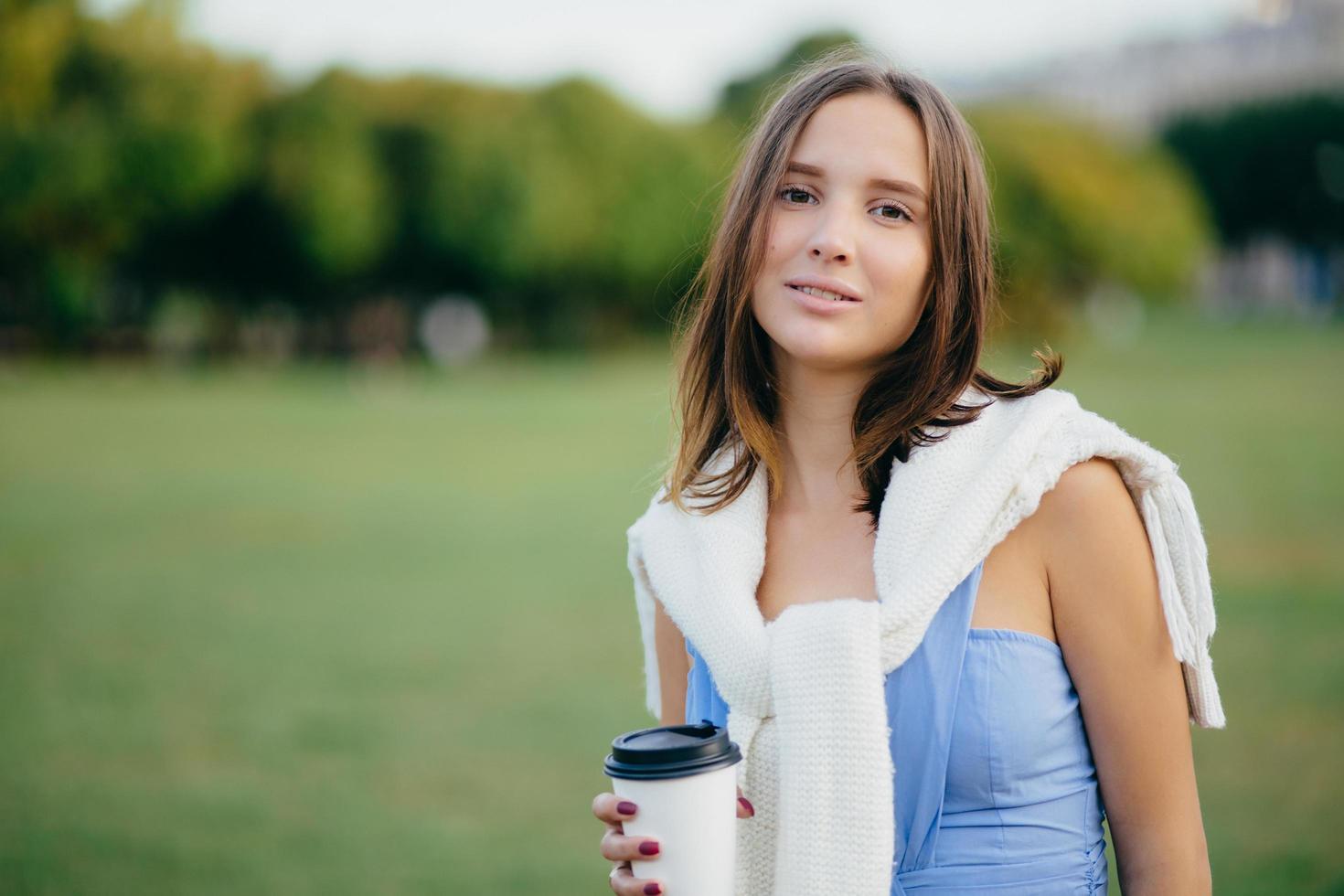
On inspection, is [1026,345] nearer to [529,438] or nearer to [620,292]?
[620,292]

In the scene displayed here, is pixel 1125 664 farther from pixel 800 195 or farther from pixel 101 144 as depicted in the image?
pixel 101 144

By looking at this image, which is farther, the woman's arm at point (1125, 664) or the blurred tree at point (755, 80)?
the blurred tree at point (755, 80)

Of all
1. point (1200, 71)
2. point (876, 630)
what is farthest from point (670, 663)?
point (1200, 71)

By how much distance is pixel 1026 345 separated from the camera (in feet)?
134

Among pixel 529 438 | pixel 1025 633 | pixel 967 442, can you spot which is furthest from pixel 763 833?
pixel 529 438

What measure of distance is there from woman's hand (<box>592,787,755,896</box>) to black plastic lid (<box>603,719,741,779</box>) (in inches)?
1.8

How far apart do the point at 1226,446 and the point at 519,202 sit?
23.9m

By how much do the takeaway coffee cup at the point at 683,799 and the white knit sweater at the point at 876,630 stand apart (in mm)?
160

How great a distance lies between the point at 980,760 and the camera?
1.86 meters

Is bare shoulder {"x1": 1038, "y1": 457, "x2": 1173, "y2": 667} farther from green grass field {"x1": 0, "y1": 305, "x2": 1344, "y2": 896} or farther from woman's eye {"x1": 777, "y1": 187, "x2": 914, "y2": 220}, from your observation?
green grass field {"x1": 0, "y1": 305, "x2": 1344, "y2": 896}

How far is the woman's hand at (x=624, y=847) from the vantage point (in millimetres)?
1732

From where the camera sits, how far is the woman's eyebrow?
79.4 inches

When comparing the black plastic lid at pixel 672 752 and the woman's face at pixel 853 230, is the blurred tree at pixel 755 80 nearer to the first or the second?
the woman's face at pixel 853 230

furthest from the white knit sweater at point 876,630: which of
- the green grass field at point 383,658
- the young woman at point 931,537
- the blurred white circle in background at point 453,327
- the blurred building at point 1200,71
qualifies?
the blurred building at point 1200,71
